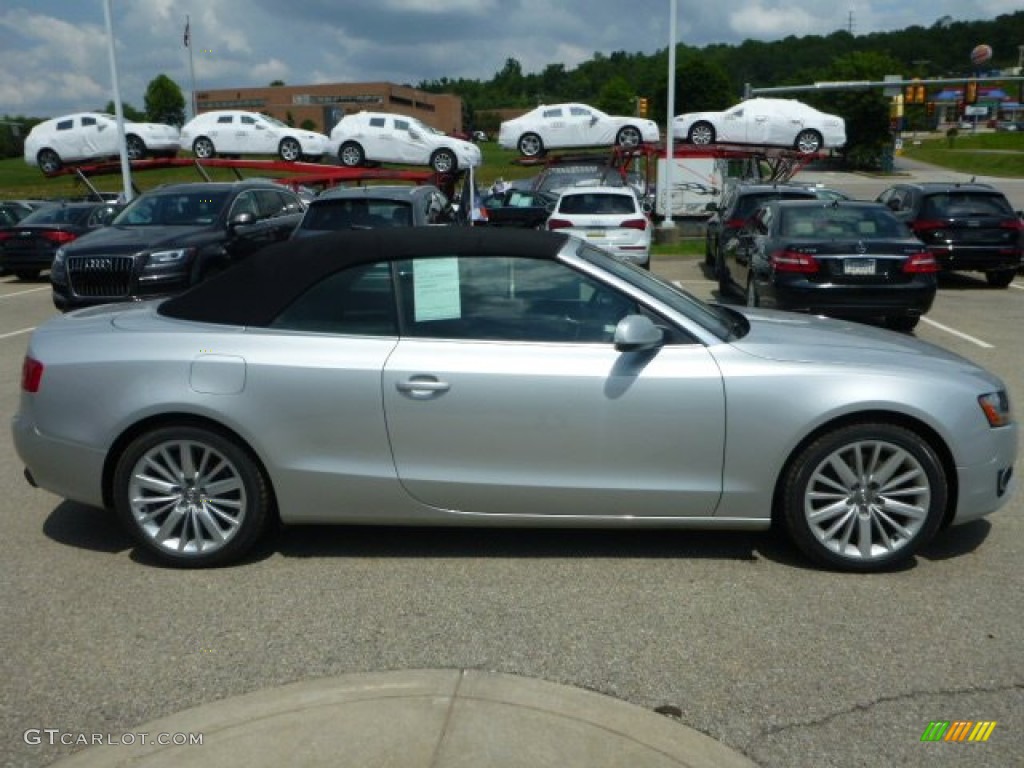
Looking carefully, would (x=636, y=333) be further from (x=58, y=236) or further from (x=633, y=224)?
(x=58, y=236)

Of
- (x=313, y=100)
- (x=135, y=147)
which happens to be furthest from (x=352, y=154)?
(x=313, y=100)

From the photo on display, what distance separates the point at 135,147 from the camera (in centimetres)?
3005

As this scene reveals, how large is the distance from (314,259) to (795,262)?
6.77 m

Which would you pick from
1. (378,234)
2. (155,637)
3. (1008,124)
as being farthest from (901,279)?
(1008,124)

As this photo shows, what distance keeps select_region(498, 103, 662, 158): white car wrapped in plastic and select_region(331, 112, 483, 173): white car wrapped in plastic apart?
6.51 ft

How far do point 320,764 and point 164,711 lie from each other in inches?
28.3

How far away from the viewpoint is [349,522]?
4.60 meters

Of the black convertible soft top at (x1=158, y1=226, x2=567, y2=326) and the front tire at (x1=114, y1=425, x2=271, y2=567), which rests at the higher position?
the black convertible soft top at (x1=158, y1=226, x2=567, y2=326)

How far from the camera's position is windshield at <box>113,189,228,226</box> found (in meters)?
12.5

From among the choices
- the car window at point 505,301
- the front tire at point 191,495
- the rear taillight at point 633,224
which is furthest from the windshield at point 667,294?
the rear taillight at point 633,224

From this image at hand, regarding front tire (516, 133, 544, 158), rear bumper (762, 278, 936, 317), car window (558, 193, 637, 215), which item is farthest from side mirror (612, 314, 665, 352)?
front tire (516, 133, 544, 158)

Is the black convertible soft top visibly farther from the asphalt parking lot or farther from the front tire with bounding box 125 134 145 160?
the front tire with bounding box 125 134 145 160

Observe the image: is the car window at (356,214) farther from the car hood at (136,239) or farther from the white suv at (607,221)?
the white suv at (607,221)

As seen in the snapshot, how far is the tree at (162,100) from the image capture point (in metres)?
111
